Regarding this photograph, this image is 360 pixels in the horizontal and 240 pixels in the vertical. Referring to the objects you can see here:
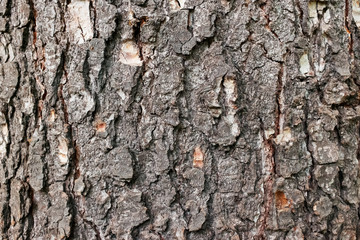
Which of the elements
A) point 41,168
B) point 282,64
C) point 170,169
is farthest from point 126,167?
point 282,64

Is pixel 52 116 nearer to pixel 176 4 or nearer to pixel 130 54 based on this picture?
pixel 130 54

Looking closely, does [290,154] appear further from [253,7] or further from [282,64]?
[253,7]

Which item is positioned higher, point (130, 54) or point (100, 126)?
point (130, 54)

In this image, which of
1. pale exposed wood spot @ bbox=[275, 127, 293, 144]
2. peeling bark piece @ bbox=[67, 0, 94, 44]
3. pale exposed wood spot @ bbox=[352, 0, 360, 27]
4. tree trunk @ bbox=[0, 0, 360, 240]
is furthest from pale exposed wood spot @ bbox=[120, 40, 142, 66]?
pale exposed wood spot @ bbox=[352, 0, 360, 27]

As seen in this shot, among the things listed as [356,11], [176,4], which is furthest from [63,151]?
[356,11]

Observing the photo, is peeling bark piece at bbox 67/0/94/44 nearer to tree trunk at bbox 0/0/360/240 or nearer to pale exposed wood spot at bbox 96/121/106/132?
tree trunk at bbox 0/0/360/240

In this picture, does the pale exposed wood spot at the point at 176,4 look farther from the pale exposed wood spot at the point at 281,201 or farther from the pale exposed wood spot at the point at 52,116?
the pale exposed wood spot at the point at 281,201

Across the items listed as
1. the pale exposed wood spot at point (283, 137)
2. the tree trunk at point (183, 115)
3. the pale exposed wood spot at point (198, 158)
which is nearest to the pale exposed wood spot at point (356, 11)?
the tree trunk at point (183, 115)

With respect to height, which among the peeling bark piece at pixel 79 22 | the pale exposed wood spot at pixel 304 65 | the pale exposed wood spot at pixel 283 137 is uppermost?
the peeling bark piece at pixel 79 22
